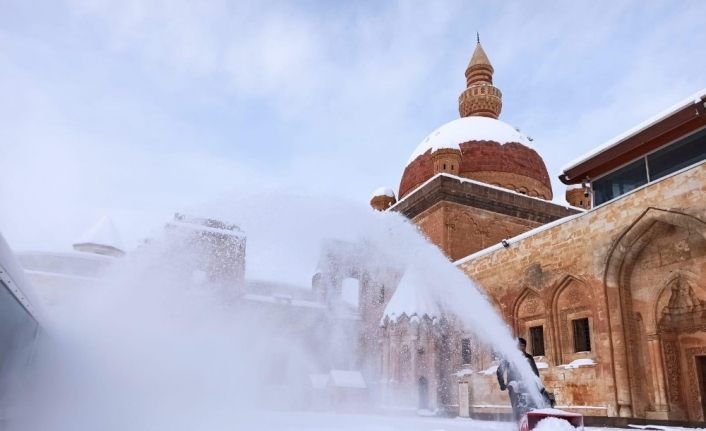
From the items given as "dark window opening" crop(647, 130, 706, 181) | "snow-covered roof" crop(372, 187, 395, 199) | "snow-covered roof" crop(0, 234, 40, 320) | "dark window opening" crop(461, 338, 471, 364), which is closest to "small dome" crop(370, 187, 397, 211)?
"snow-covered roof" crop(372, 187, 395, 199)

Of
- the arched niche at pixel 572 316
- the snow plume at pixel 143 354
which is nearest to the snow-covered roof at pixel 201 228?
the snow plume at pixel 143 354

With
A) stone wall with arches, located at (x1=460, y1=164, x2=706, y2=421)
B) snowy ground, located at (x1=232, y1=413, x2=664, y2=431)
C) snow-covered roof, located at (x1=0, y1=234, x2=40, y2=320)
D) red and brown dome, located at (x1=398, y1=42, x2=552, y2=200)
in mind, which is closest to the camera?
snow-covered roof, located at (x1=0, y1=234, x2=40, y2=320)

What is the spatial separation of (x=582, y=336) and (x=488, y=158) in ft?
43.1

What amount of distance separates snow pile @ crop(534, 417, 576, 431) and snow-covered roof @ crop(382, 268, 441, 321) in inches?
557

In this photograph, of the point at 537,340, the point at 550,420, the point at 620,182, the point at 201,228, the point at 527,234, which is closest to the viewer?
the point at 550,420

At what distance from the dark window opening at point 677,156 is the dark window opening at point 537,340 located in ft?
17.4

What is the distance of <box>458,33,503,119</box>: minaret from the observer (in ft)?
101

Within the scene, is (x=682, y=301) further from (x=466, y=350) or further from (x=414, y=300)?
(x=414, y=300)

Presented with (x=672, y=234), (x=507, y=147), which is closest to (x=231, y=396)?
(x=672, y=234)

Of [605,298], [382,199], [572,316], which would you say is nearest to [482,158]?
[382,199]

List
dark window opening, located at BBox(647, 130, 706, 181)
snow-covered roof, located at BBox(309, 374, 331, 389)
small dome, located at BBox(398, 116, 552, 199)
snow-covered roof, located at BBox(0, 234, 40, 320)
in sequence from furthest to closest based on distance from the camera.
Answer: snow-covered roof, located at BBox(309, 374, 331, 389) < small dome, located at BBox(398, 116, 552, 199) < dark window opening, located at BBox(647, 130, 706, 181) < snow-covered roof, located at BBox(0, 234, 40, 320)

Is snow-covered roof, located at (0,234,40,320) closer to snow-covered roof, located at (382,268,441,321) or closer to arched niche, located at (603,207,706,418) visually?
arched niche, located at (603,207,706,418)

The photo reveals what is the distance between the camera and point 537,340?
52.0ft

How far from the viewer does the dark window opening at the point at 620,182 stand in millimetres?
14023
